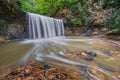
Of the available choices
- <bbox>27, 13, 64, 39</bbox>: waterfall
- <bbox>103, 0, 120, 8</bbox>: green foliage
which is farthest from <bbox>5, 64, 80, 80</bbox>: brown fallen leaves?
<bbox>103, 0, 120, 8</bbox>: green foliage

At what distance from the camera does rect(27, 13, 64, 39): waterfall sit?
9258 mm

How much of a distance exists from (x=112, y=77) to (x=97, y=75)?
325mm

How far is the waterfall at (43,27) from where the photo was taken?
926cm

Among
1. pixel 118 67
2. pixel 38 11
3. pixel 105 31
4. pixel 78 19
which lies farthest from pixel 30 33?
pixel 118 67

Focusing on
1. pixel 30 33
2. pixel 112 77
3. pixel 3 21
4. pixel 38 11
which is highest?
pixel 38 11

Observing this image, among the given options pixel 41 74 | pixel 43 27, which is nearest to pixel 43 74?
pixel 41 74

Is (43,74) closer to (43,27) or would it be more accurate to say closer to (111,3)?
(43,27)

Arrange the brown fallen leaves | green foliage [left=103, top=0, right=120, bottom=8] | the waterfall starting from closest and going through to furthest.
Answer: the brown fallen leaves < green foliage [left=103, top=0, right=120, bottom=8] < the waterfall

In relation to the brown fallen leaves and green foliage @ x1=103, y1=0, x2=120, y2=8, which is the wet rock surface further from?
green foliage @ x1=103, y1=0, x2=120, y2=8

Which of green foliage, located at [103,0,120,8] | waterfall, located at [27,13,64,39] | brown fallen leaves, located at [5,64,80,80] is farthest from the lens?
waterfall, located at [27,13,64,39]

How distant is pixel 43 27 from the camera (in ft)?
32.3

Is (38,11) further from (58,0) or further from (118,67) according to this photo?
(118,67)

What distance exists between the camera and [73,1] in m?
11.8

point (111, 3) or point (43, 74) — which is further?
point (111, 3)
